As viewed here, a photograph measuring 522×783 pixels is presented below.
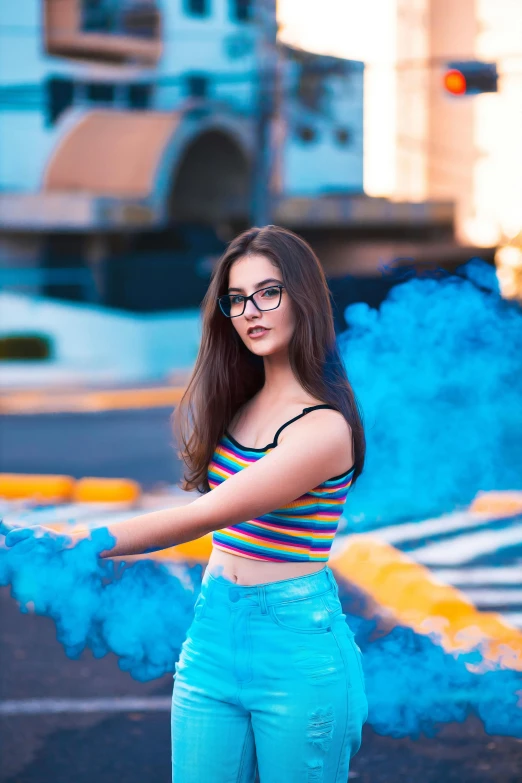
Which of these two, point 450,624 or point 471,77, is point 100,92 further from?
point 450,624

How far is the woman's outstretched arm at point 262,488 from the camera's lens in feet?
6.56

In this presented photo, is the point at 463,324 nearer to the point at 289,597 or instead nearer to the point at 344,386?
the point at 344,386

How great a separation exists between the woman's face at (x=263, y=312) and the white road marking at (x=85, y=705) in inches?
117

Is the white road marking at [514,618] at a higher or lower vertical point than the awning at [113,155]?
lower

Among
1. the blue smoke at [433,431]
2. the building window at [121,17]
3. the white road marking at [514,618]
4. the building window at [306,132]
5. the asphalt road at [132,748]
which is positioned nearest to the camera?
the blue smoke at [433,431]

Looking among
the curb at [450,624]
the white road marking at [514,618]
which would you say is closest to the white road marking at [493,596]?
the white road marking at [514,618]

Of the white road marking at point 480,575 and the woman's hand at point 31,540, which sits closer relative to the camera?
the woman's hand at point 31,540

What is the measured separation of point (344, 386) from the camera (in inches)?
86.6

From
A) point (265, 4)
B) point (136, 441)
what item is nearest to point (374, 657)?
point (136, 441)

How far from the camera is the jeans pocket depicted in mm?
2084

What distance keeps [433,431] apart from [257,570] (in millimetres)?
922

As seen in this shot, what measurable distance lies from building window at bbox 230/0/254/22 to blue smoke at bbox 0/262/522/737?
2676 cm

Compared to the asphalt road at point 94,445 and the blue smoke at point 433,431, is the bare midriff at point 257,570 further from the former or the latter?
the asphalt road at point 94,445

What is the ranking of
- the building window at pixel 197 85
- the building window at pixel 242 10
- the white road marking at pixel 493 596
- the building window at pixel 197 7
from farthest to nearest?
the building window at pixel 242 10, the building window at pixel 197 85, the building window at pixel 197 7, the white road marking at pixel 493 596
